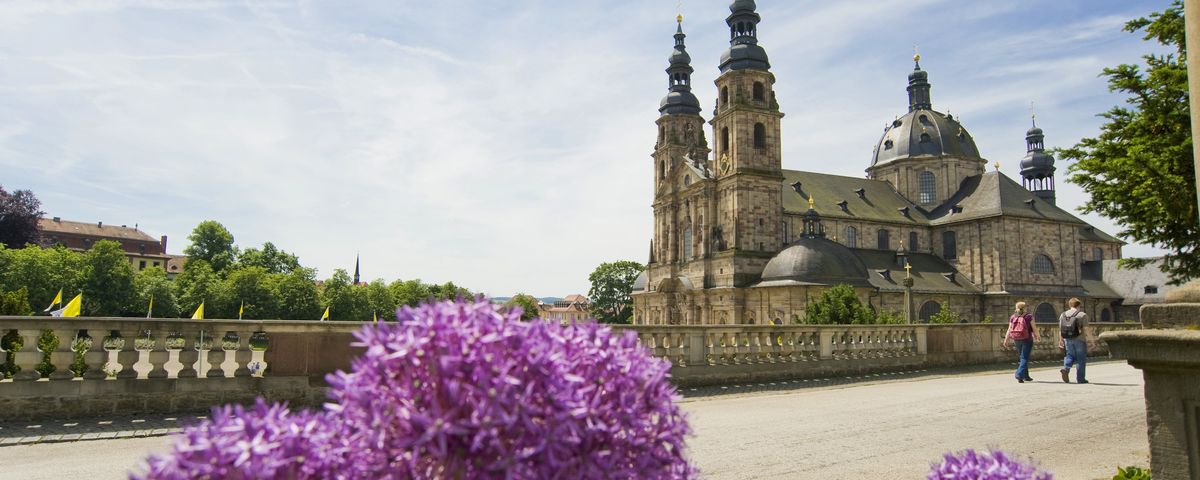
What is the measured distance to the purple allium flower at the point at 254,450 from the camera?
1.42 metres

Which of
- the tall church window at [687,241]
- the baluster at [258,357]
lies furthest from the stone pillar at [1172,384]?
the tall church window at [687,241]

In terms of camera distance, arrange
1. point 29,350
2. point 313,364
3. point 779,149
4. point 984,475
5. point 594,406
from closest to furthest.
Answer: point 594,406 < point 984,475 < point 29,350 < point 313,364 < point 779,149

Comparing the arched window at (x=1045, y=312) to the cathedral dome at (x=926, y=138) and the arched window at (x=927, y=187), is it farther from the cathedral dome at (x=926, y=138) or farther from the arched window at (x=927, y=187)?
the cathedral dome at (x=926, y=138)

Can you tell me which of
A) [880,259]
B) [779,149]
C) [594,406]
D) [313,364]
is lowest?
[313,364]

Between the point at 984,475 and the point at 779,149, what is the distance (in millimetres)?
51394

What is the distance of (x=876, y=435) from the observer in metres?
7.33

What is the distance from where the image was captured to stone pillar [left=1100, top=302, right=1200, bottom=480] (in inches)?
158

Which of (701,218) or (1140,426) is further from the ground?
(701,218)

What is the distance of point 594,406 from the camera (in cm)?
175

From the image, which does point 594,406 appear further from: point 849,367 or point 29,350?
point 849,367

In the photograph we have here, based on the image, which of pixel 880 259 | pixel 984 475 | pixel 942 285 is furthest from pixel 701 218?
pixel 984 475

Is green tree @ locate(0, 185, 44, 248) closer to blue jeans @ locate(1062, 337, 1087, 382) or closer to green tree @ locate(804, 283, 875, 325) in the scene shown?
green tree @ locate(804, 283, 875, 325)

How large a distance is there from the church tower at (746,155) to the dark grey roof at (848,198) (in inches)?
163

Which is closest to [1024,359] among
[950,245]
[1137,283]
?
[950,245]
